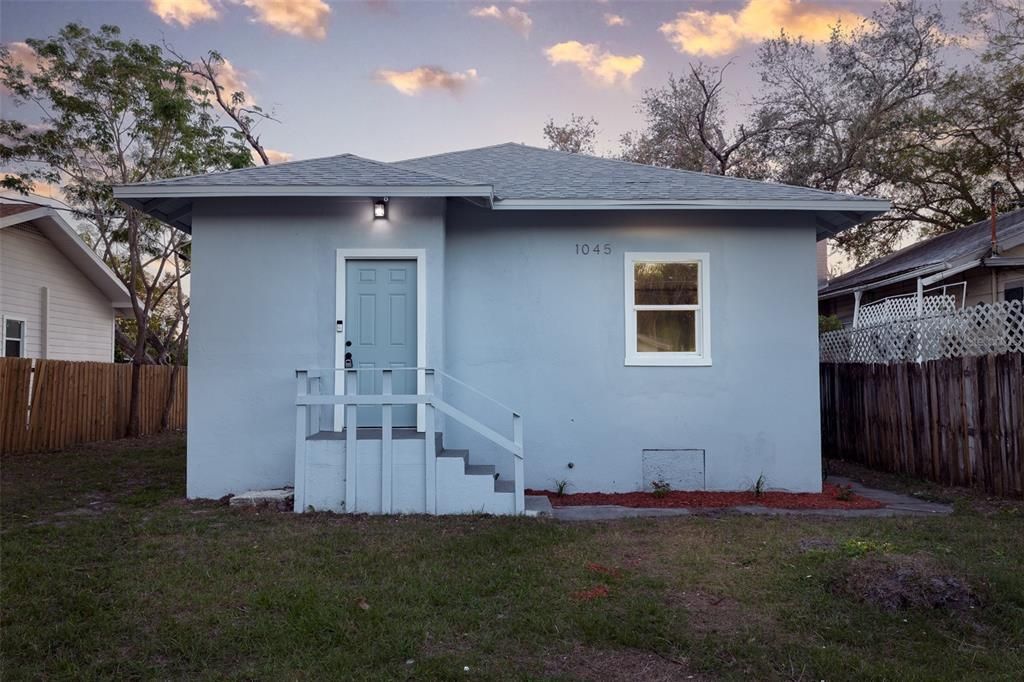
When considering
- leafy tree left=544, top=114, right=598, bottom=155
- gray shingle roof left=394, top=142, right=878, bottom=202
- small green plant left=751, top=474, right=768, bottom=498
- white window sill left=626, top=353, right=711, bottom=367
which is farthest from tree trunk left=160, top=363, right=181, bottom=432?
leafy tree left=544, top=114, right=598, bottom=155

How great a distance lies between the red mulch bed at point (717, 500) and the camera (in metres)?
7.96

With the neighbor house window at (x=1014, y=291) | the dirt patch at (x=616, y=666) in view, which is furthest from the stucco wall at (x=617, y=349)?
the neighbor house window at (x=1014, y=291)

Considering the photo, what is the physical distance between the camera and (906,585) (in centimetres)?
459

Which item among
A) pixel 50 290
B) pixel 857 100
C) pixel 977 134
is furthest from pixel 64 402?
pixel 977 134

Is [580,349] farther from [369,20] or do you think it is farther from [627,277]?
[369,20]

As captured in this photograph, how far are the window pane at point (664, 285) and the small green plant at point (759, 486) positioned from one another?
212 cm

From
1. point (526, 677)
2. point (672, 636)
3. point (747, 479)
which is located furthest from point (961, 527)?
point (526, 677)

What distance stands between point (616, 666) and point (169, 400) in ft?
53.5

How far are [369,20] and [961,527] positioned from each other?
11.4 m

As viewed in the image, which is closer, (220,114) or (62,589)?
(62,589)

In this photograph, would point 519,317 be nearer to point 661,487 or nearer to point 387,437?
point 387,437

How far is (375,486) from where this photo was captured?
7.42 meters

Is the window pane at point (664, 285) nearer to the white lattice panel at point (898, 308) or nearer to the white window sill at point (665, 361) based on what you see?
the white window sill at point (665, 361)

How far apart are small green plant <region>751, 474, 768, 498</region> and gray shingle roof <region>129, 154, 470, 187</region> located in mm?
4648
